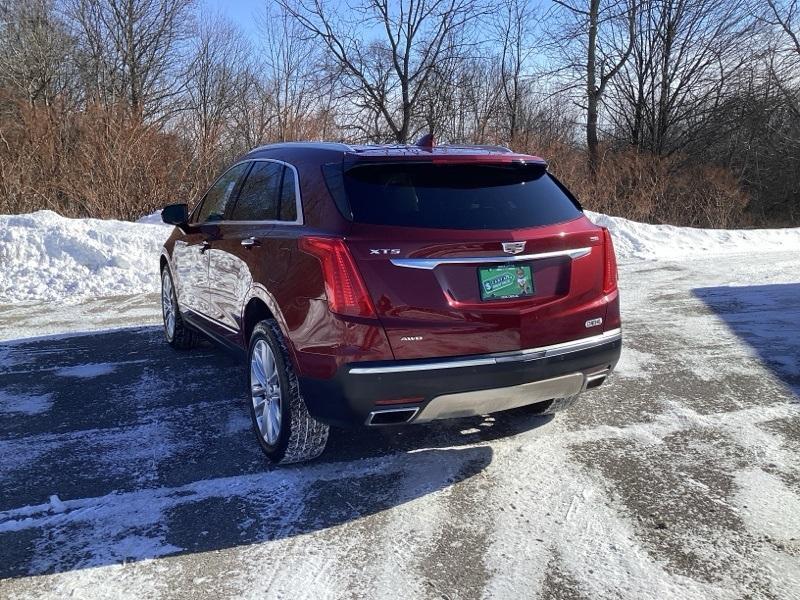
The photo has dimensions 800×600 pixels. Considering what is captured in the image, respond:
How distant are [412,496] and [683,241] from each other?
11.9m

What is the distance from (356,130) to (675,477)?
20853 millimetres

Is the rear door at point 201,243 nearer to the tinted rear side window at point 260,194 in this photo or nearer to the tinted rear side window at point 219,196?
the tinted rear side window at point 219,196

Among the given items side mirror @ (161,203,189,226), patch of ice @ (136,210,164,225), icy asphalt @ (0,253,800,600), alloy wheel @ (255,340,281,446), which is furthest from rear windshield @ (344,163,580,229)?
patch of ice @ (136,210,164,225)

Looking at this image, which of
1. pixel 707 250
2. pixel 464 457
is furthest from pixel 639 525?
pixel 707 250

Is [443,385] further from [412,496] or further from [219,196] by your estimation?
[219,196]

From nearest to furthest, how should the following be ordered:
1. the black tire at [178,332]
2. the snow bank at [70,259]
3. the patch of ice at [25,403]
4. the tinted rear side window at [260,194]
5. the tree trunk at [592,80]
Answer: the tinted rear side window at [260,194]
the patch of ice at [25,403]
the black tire at [178,332]
the snow bank at [70,259]
the tree trunk at [592,80]

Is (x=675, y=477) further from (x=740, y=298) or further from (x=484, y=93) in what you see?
(x=484, y=93)

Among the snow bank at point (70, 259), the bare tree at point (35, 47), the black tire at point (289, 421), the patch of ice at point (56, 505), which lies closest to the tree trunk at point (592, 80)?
the snow bank at point (70, 259)

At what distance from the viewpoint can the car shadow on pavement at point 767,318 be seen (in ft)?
18.5

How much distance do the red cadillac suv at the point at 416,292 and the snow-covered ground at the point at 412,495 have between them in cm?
46

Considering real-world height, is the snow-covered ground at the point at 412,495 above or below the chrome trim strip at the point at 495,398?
below

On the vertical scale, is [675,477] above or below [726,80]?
below

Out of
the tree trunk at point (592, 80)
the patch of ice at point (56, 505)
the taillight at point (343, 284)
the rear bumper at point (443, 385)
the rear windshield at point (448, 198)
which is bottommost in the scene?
the patch of ice at point (56, 505)

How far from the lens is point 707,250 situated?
13.2 m
